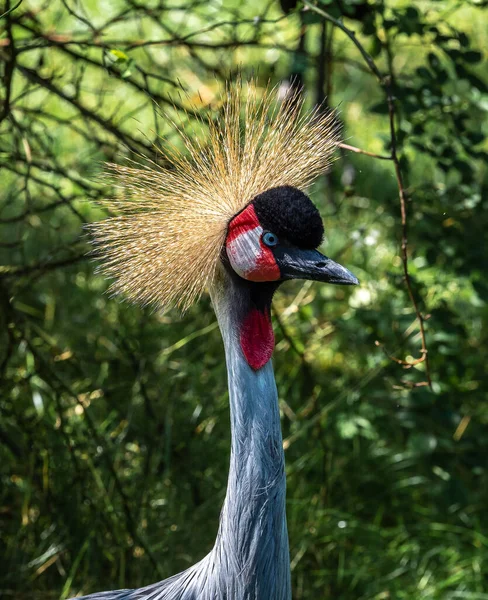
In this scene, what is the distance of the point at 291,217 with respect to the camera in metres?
1.44

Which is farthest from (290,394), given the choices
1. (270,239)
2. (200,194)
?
(270,239)

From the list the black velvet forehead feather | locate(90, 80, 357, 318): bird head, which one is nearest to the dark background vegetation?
locate(90, 80, 357, 318): bird head

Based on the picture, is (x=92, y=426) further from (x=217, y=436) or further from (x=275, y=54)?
(x=275, y=54)

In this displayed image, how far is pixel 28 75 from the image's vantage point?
2.09 m

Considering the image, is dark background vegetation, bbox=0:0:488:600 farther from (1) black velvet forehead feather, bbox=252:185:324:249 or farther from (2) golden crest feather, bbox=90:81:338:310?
(1) black velvet forehead feather, bbox=252:185:324:249

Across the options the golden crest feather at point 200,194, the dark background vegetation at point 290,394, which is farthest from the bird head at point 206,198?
the dark background vegetation at point 290,394

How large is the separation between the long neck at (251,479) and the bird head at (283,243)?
0.07 meters

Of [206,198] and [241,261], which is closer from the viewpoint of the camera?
[241,261]

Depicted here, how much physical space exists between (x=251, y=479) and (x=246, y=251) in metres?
0.36

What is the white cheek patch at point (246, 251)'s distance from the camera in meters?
1.46

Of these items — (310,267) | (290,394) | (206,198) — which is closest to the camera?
(310,267)

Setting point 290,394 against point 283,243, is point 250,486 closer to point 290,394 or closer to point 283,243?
point 283,243

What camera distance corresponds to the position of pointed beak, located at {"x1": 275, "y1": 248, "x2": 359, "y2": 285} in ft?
4.65

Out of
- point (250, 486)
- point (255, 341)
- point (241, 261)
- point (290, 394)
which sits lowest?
point (290, 394)
